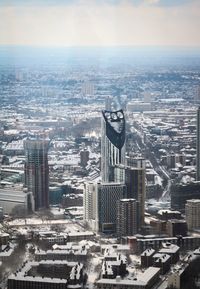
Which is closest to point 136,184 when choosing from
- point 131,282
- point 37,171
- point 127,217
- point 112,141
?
point 127,217

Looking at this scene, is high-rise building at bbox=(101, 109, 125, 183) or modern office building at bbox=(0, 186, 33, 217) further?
high-rise building at bbox=(101, 109, 125, 183)

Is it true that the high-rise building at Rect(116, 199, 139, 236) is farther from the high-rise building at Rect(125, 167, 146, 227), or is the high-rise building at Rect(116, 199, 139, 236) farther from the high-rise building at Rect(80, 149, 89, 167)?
the high-rise building at Rect(80, 149, 89, 167)

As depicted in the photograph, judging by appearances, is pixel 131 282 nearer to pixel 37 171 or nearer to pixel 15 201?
pixel 15 201

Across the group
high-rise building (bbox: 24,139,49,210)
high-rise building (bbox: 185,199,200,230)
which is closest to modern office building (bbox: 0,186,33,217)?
high-rise building (bbox: 24,139,49,210)

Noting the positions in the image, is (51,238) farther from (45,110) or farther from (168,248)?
(45,110)

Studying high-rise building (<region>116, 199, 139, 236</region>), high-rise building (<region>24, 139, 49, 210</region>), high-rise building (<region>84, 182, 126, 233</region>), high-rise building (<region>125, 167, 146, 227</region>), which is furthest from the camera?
high-rise building (<region>24, 139, 49, 210</region>)

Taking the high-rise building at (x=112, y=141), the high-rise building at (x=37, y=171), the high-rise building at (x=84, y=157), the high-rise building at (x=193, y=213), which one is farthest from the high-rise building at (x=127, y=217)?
the high-rise building at (x=84, y=157)

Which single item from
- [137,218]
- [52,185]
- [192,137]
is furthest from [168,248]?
[192,137]
